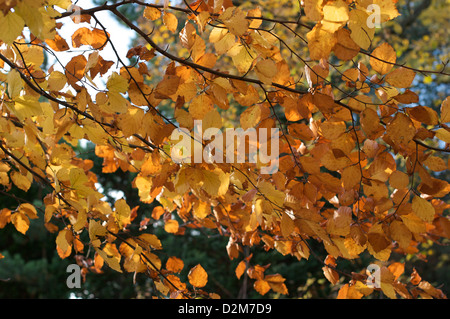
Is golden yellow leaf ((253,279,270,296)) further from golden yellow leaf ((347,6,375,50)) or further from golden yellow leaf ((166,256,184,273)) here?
golden yellow leaf ((347,6,375,50))

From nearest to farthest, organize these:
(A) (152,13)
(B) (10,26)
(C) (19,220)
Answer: (B) (10,26) → (A) (152,13) → (C) (19,220)

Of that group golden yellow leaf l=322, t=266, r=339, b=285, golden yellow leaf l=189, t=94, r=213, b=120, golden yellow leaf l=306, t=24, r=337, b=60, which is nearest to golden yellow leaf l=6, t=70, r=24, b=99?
golden yellow leaf l=189, t=94, r=213, b=120

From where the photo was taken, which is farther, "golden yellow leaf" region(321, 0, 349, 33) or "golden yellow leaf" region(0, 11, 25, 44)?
"golden yellow leaf" region(321, 0, 349, 33)

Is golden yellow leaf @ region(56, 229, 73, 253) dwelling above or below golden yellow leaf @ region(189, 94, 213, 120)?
below

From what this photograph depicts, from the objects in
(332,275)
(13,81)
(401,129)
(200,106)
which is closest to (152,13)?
(200,106)

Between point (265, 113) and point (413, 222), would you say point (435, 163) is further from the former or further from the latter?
point (265, 113)

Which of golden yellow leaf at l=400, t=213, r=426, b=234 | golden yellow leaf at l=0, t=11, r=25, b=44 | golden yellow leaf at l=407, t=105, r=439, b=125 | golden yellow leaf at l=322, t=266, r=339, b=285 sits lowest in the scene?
golden yellow leaf at l=322, t=266, r=339, b=285

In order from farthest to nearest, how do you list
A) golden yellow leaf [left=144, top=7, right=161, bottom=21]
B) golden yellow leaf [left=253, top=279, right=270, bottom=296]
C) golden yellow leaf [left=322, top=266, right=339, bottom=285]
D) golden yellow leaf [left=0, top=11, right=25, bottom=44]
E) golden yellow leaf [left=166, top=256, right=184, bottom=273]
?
golden yellow leaf [left=253, top=279, right=270, bottom=296] < golden yellow leaf [left=166, top=256, right=184, bottom=273] < golden yellow leaf [left=322, top=266, right=339, bottom=285] < golden yellow leaf [left=144, top=7, right=161, bottom=21] < golden yellow leaf [left=0, top=11, right=25, bottom=44]

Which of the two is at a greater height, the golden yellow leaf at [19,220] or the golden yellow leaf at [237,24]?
the golden yellow leaf at [237,24]

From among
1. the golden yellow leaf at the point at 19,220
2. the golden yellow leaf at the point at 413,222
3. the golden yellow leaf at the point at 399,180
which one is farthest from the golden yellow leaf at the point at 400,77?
the golden yellow leaf at the point at 19,220

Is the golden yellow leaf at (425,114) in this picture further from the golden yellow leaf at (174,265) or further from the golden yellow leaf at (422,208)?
the golden yellow leaf at (174,265)
